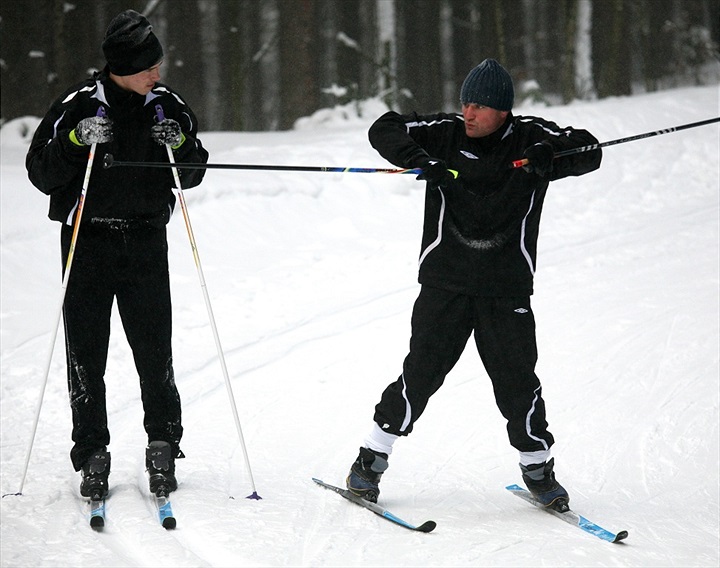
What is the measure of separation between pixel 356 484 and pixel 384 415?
1.13 ft

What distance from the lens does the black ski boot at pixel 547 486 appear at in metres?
4.17

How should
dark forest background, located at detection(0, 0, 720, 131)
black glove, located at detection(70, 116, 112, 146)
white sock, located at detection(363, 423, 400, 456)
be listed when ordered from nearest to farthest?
black glove, located at detection(70, 116, 112, 146)
white sock, located at detection(363, 423, 400, 456)
dark forest background, located at detection(0, 0, 720, 131)

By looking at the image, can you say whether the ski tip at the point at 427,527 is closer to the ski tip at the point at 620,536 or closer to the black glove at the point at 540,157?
the ski tip at the point at 620,536

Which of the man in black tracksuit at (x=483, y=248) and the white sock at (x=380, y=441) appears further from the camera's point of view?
the white sock at (x=380, y=441)

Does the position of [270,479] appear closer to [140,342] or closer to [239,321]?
[140,342]

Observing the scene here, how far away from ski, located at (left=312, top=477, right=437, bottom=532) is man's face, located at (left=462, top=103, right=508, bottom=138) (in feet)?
5.52

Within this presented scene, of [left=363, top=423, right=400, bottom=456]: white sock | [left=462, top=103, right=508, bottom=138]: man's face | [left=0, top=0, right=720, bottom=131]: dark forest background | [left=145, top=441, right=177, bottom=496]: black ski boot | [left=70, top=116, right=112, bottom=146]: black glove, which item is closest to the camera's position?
[left=70, top=116, right=112, bottom=146]: black glove

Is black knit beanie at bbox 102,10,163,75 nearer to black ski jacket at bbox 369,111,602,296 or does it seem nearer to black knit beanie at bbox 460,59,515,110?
black ski jacket at bbox 369,111,602,296

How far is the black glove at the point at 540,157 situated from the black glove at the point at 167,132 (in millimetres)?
1475

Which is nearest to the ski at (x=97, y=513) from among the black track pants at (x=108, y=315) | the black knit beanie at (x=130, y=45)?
the black track pants at (x=108, y=315)

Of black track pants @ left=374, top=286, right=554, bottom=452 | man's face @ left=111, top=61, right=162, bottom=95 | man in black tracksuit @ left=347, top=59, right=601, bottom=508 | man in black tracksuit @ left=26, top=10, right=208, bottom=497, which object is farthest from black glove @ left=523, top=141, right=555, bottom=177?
man's face @ left=111, top=61, right=162, bottom=95

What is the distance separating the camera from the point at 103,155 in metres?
3.88

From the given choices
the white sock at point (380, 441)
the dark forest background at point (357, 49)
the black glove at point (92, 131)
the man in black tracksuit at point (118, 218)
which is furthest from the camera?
the dark forest background at point (357, 49)

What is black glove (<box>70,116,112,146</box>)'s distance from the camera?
145 inches
